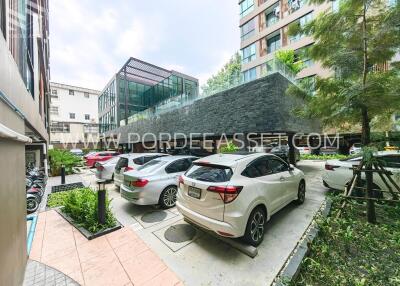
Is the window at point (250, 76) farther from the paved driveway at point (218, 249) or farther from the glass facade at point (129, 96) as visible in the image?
the glass facade at point (129, 96)

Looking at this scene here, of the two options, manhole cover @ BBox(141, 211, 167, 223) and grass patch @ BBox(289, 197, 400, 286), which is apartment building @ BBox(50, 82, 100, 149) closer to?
manhole cover @ BBox(141, 211, 167, 223)

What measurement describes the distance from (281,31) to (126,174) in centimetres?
2076

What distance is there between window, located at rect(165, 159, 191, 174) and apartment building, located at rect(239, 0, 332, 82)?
1356 centimetres

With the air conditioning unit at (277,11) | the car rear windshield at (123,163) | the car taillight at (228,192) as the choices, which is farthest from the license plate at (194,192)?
the air conditioning unit at (277,11)

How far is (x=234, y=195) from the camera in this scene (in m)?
3.09

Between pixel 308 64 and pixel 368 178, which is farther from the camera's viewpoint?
pixel 308 64

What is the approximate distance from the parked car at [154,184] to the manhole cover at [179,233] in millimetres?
1186

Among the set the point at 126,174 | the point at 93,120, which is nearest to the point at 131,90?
the point at 93,120

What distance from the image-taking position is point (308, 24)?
4.70 metres

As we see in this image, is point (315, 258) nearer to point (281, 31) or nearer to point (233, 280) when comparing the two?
point (233, 280)

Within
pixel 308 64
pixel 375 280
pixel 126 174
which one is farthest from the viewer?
pixel 308 64

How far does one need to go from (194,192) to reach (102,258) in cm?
193

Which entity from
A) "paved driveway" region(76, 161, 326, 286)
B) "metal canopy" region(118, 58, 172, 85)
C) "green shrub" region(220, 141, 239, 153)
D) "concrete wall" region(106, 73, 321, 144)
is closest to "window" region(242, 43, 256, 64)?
"metal canopy" region(118, 58, 172, 85)

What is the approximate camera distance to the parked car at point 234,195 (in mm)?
3092
